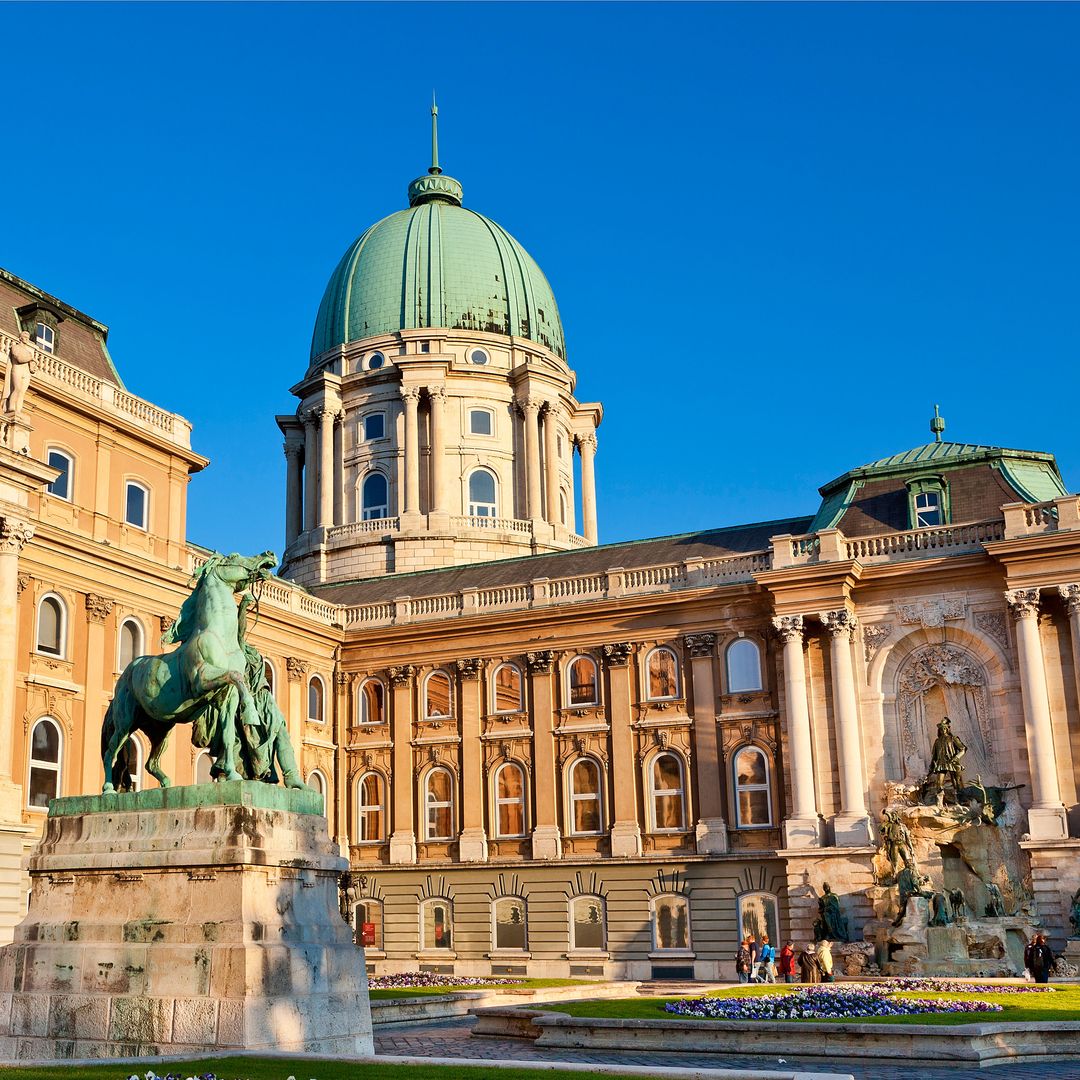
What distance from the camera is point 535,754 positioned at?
174 ft

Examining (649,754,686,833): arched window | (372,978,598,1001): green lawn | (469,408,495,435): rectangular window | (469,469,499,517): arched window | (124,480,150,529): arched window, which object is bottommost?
(372,978,598,1001): green lawn

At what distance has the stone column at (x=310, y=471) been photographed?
246 feet

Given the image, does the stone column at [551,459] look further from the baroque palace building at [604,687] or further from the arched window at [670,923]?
the arched window at [670,923]

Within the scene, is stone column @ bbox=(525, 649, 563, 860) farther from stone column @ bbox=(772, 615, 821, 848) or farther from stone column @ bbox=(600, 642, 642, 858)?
stone column @ bbox=(772, 615, 821, 848)

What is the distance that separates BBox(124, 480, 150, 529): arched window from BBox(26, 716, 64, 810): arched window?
7.63 metres

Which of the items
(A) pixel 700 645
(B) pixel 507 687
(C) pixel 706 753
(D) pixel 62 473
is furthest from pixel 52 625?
(C) pixel 706 753

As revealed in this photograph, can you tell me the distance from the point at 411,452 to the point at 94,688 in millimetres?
31086

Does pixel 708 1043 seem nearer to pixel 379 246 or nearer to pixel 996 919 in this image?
pixel 996 919

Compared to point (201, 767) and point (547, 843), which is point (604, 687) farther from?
point (201, 767)

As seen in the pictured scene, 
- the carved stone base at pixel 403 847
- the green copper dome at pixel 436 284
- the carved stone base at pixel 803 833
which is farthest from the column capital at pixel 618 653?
the green copper dome at pixel 436 284

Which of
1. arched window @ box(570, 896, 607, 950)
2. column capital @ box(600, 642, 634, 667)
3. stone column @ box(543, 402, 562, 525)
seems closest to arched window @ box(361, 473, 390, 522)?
stone column @ box(543, 402, 562, 525)

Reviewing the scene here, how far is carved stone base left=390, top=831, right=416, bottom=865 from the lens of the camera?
54.5 meters

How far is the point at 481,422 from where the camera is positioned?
7388 cm

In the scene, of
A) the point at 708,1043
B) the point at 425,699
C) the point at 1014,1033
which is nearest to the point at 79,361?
the point at 425,699
